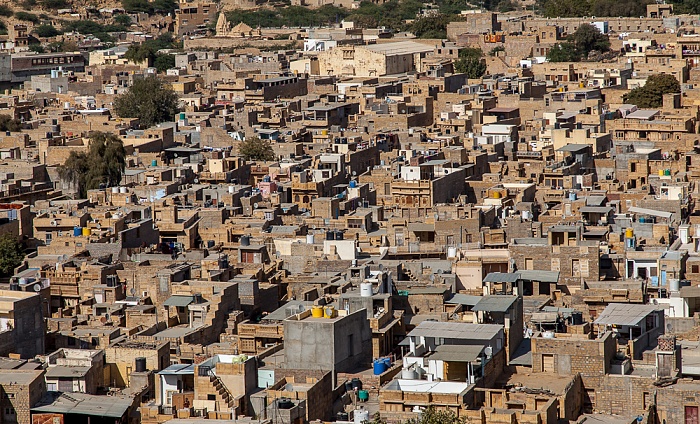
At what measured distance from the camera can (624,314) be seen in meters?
27.0

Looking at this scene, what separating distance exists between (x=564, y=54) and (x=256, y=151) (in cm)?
2867

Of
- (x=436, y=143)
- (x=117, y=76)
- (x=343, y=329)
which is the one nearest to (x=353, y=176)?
(x=436, y=143)

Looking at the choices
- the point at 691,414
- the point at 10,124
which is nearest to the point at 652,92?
the point at 10,124

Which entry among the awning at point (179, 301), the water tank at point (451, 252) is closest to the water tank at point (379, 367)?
the awning at point (179, 301)

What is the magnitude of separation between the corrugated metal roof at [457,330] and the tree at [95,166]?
907 inches

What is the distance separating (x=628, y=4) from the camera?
90500 mm

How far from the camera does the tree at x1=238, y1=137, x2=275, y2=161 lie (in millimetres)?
51562

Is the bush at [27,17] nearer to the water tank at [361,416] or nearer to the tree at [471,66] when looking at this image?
the tree at [471,66]

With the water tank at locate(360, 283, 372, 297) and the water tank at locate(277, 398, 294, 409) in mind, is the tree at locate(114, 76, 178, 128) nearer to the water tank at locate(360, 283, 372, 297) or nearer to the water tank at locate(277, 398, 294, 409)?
the water tank at locate(360, 283, 372, 297)

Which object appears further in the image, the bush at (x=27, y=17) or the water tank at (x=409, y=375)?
the bush at (x=27, y=17)

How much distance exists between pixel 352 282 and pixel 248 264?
4380mm

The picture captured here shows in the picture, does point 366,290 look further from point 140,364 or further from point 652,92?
point 652,92

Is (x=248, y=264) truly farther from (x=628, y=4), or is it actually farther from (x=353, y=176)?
(x=628, y=4)

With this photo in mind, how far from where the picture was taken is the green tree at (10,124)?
59034 mm
